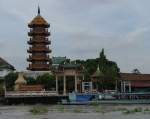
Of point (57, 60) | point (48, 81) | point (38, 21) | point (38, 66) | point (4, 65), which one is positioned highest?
point (38, 21)

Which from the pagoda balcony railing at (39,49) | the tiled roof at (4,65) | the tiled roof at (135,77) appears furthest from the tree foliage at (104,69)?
the tiled roof at (4,65)

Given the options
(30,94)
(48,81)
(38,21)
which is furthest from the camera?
(38,21)

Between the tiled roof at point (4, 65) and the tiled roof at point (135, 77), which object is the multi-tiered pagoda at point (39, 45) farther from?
the tiled roof at point (135, 77)

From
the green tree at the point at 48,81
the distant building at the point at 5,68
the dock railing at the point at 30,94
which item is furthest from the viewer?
the distant building at the point at 5,68

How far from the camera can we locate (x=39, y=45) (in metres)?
111

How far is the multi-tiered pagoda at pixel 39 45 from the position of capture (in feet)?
360

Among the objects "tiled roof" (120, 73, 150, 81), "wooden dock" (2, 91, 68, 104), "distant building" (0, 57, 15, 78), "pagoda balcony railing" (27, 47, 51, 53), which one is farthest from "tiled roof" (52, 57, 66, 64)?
"wooden dock" (2, 91, 68, 104)

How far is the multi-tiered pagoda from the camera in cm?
10981

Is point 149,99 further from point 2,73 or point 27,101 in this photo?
point 2,73

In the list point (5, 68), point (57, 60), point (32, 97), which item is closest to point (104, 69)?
point (57, 60)

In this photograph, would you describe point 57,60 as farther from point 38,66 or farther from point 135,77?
point 135,77

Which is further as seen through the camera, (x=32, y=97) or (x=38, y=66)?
(x=38, y=66)

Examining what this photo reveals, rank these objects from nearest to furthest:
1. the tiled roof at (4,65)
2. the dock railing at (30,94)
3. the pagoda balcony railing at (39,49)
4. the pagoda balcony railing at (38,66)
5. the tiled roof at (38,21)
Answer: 1. the dock railing at (30,94)
2. the pagoda balcony railing at (38,66)
3. the pagoda balcony railing at (39,49)
4. the tiled roof at (38,21)
5. the tiled roof at (4,65)

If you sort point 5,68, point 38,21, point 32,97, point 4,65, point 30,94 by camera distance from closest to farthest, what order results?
point 32,97 → point 30,94 → point 38,21 → point 5,68 → point 4,65
